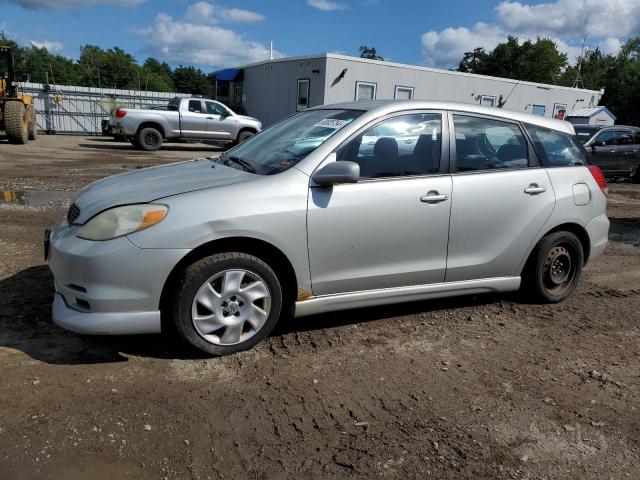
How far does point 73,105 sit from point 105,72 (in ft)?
247

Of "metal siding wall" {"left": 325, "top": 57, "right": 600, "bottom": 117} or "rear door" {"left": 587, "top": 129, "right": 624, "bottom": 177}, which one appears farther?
"metal siding wall" {"left": 325, "top": 57, "right": 600, "bottom": 117}

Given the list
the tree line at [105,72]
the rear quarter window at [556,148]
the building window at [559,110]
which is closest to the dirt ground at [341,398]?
the rear quarter window at [556,148]

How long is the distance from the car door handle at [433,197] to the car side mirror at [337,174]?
2.01 feet

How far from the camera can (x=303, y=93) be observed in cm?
2197

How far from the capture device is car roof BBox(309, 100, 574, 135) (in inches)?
153

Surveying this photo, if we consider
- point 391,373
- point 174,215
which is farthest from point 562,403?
point 174,215

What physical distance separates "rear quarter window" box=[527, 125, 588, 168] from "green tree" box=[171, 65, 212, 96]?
102972mm

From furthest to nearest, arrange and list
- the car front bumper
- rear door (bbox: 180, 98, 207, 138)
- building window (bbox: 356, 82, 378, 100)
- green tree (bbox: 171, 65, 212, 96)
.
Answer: green tree (bbox: 171, 65, 212, 96), building window (bbox: 356, 82, 378, 100), rear door (bbox: 180, 98, 207, 138), the car front bumper

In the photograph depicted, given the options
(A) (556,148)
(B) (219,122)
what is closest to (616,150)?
(A) (556,148)

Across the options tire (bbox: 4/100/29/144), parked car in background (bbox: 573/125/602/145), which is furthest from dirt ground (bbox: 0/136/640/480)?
tire (bbox: 4/100/29/144)

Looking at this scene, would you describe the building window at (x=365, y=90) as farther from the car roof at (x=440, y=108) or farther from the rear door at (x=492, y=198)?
the rear door at (x=492, y=198)

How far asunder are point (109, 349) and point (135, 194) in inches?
40.8

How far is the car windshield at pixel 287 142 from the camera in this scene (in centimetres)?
367

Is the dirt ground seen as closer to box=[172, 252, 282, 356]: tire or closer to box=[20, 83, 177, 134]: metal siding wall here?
box=[172, 252, 282, 356]: tire
